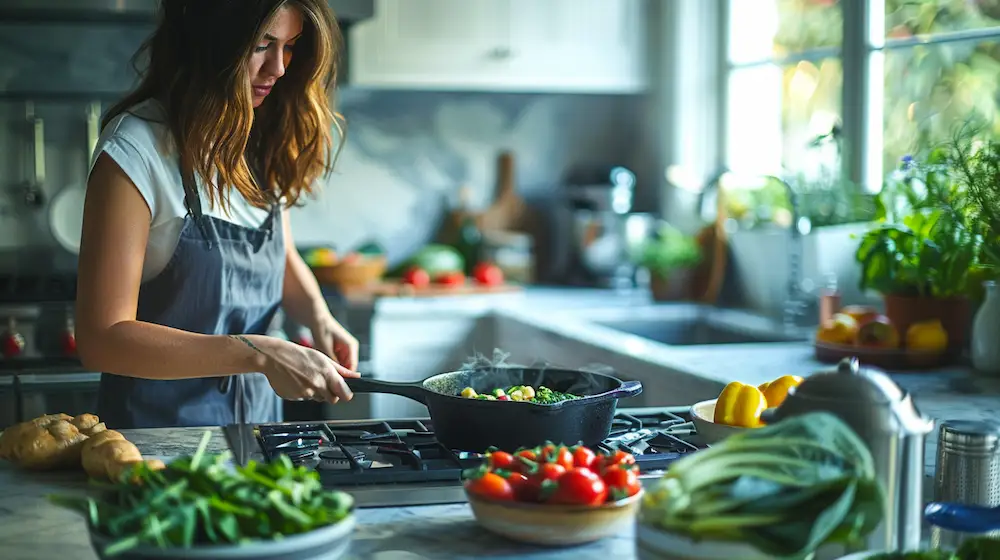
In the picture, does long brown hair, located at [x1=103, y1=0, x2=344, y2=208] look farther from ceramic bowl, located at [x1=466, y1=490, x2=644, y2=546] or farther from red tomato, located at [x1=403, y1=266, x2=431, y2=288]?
red tomato, located at [x1=403, y1=266, x2=431, y2=288]

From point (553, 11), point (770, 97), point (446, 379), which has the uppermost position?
point (553, 11)

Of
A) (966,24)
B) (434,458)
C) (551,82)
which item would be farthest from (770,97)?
(434,458)

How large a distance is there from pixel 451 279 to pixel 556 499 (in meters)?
2.72

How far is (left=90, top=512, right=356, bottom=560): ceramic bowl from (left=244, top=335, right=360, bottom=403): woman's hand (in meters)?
0.49

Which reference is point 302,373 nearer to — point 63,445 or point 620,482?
point 63,445

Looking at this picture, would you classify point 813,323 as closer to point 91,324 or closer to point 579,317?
point 579,317

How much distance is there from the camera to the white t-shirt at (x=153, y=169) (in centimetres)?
183

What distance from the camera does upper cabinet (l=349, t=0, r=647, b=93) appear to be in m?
3.85

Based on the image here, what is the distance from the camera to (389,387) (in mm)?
1547

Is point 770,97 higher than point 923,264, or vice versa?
point 770,97

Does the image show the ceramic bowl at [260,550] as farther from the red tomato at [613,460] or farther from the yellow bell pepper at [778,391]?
the yellow bell pepper at [778,391]

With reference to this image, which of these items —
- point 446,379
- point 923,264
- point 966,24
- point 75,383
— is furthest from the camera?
point 75,383

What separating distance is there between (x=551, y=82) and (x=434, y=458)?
8.62ft

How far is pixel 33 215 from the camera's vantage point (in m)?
3.90
